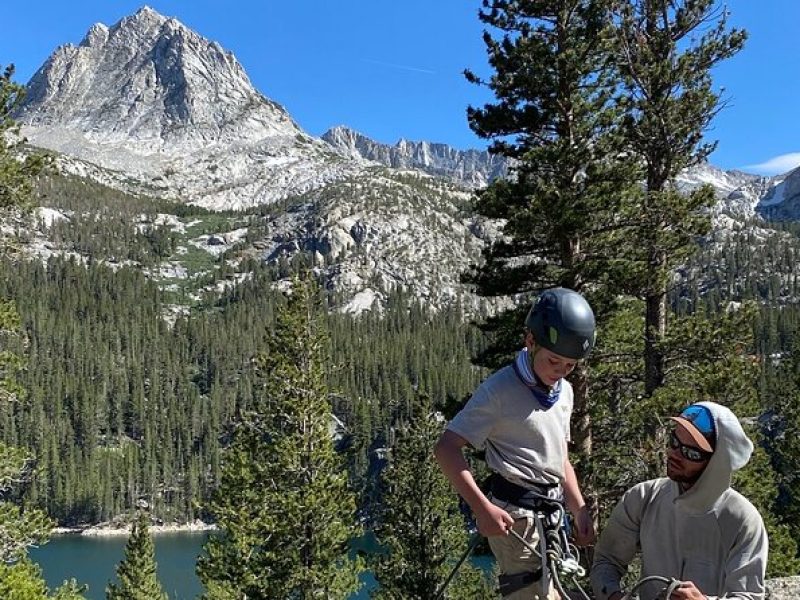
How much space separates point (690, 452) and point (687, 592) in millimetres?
622

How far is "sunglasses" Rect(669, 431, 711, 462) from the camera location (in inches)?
124

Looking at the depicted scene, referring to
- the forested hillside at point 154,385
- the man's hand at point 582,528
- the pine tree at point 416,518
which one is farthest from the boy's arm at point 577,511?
the forested hillside at point 154,385

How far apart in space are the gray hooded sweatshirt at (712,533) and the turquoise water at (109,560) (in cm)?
5645

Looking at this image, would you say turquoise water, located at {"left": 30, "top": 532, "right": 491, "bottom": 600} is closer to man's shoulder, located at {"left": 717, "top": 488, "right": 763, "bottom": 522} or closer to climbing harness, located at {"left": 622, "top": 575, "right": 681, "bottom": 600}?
climbing harness, located at {"left": 622, "top": 575, "right": 681, "bottom": 600}

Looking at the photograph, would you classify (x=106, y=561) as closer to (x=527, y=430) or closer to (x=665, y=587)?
(x=527, y=430)

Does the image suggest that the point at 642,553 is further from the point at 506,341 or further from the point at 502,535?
the point at 506,341

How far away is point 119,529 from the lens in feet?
378

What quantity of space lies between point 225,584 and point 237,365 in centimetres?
16142

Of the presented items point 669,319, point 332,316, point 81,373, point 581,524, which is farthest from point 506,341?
point 332,316

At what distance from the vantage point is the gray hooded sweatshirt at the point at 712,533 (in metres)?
3.10

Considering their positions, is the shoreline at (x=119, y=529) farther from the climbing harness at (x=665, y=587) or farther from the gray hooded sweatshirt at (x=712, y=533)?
the climbing harness at (x=665, y=587)

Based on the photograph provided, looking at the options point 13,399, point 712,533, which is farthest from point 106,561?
point 712,533

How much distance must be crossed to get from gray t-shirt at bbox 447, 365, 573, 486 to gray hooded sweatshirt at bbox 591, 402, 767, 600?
584 millimetres

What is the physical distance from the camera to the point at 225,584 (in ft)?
58.4
